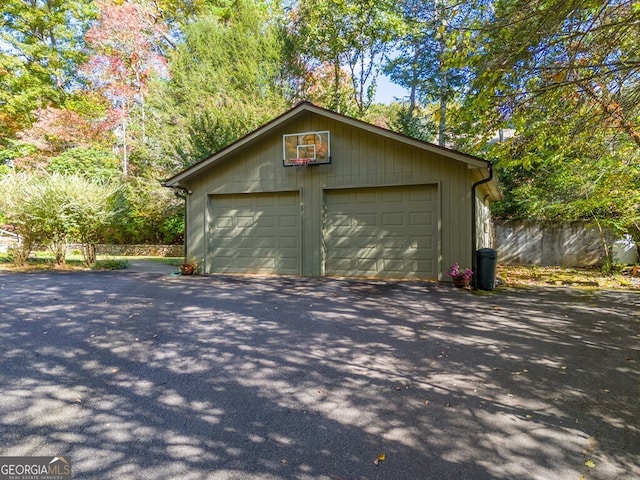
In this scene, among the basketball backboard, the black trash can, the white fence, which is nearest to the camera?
the black trash can

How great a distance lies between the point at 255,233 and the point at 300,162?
2.24 meters

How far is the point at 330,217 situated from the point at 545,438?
7025mm

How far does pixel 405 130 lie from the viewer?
15102mm

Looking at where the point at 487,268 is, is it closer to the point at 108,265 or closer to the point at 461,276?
the point at 461,276

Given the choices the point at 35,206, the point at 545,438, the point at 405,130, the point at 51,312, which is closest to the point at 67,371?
the point at 51,312

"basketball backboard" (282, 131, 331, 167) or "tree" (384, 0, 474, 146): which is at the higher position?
"tree" (384, 0, 474, 146)

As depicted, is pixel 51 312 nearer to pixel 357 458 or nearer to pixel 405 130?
pixel 357 458

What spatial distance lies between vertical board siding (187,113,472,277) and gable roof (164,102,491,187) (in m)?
0.21

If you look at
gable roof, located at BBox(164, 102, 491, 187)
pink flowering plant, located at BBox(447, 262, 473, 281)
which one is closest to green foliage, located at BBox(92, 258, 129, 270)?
gable roof, located at BBox(164, 102, 491, 187)

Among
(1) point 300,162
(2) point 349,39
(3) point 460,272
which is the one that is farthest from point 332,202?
(2) point 349,39

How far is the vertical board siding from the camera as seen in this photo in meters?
7.89

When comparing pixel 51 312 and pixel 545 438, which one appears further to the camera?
pixel 51 312

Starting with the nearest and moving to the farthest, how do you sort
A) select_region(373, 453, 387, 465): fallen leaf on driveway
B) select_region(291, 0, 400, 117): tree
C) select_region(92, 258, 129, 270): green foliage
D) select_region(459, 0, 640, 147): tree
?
select_region(373, 453, 387, 465): fallen leaf on driveway → select_region(459, 0, 640, 147): tree → select_region(92, 258, 129, 270): green foliage → select_region(291, 0, 400, 117): tree

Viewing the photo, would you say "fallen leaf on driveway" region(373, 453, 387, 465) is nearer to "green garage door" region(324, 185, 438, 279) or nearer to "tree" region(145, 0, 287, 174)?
"green garage door" region(324, 185, 438, 279)
